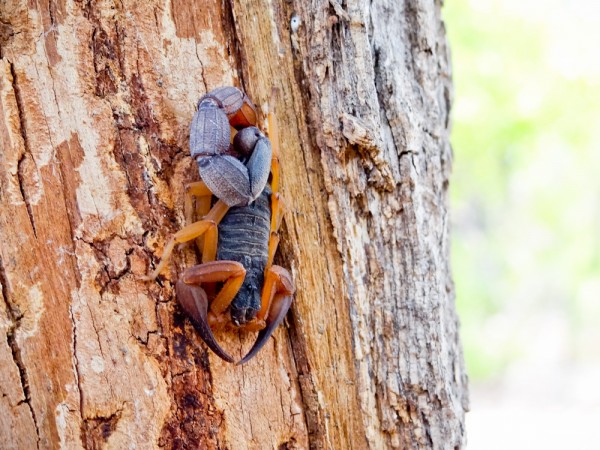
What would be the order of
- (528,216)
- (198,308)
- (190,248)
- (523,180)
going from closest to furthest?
(198,308)
(190,248)
(523,180)
(528,216)

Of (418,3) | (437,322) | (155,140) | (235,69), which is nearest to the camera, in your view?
(155,140)

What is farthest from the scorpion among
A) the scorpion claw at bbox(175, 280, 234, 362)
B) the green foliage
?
the green foliage

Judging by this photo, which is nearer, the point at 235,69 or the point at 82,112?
the point at 82,112

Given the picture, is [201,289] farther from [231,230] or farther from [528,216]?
[528,216]

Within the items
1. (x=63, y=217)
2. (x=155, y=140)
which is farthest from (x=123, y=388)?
(x=155, y=140)

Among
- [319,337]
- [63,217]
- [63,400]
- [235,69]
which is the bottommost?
[63,400]

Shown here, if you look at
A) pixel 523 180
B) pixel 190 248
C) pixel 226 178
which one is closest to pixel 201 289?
pixel 190 248

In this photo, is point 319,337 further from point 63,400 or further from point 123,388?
point 63,400

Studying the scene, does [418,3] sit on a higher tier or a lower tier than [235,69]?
higher
